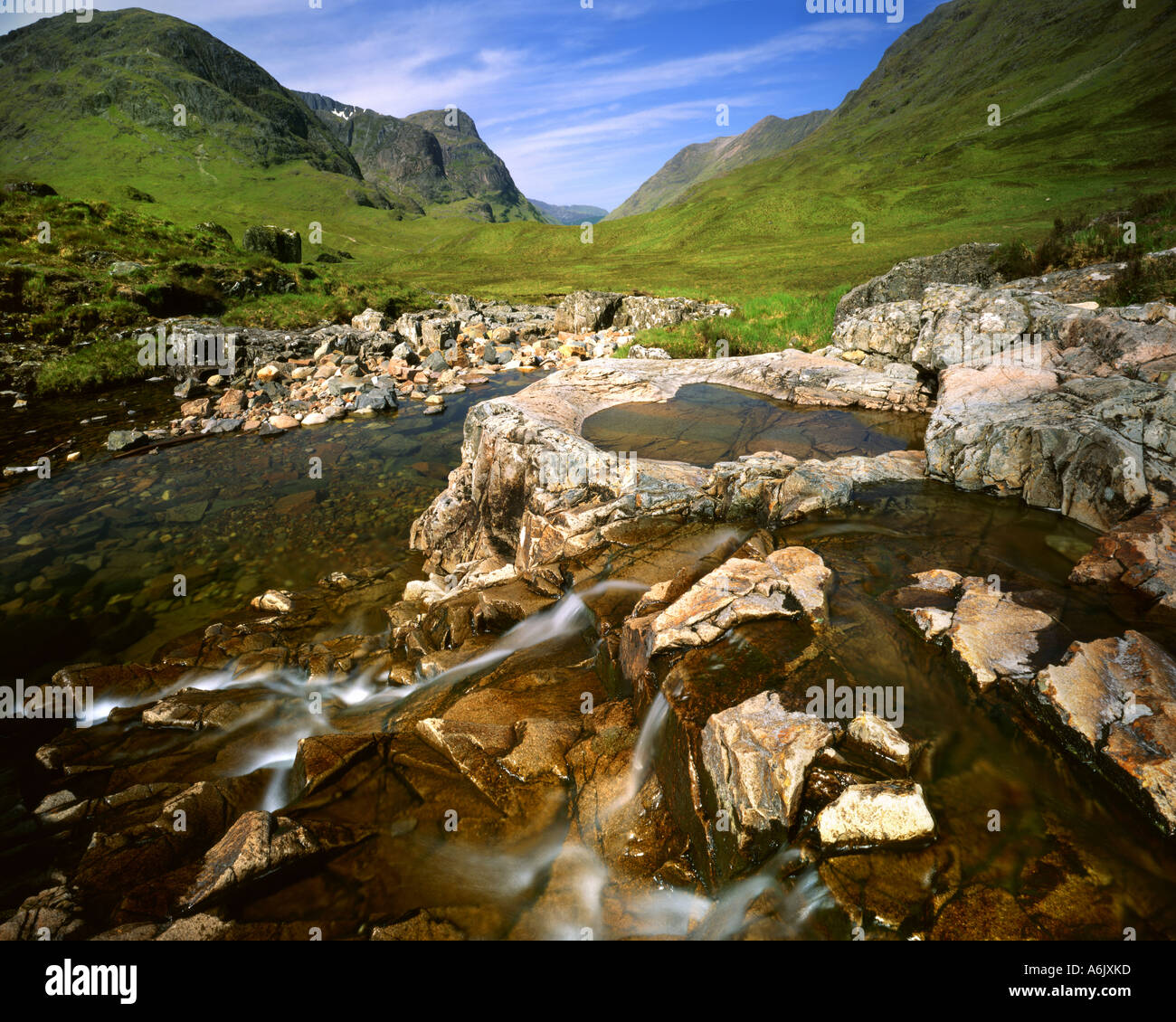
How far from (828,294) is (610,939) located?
26.4 metres

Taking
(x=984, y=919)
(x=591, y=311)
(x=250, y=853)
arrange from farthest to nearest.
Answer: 1. (x=591, y=311)
2. (x=250, y=853)
3. (x=984, y=919)

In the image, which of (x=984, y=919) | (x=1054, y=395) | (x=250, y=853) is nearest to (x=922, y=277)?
(x=1054, y=395)

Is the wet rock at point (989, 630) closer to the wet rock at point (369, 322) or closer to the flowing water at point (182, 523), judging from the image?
the flowing water at point (182, 523)

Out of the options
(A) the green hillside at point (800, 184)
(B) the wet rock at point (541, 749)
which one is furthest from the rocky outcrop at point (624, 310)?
(B) the wet rock at point (541, 749)

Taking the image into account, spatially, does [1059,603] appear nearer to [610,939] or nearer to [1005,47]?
[610,939]

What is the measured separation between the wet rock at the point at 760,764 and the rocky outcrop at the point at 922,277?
1923cm

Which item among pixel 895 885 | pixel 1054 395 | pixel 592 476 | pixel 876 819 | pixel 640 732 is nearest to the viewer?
pixel 895 885

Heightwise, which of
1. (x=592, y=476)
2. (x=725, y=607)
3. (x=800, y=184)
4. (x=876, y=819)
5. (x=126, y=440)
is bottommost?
(x=876, y=819)

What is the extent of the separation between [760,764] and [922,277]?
23.4 metres

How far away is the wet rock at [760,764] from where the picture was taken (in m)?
4.02

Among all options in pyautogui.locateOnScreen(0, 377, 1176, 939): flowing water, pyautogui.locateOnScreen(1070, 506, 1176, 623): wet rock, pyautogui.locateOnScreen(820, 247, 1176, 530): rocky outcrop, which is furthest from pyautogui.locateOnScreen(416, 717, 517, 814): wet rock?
pyautogui.locateOnScreen(820, 247, 1176, 530): rocky outcrop

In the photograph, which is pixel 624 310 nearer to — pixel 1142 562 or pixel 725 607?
pixel 1142 562

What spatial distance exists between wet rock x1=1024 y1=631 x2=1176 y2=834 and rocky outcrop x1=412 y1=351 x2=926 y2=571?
13.7 ft

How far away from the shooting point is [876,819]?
12.7 ft
